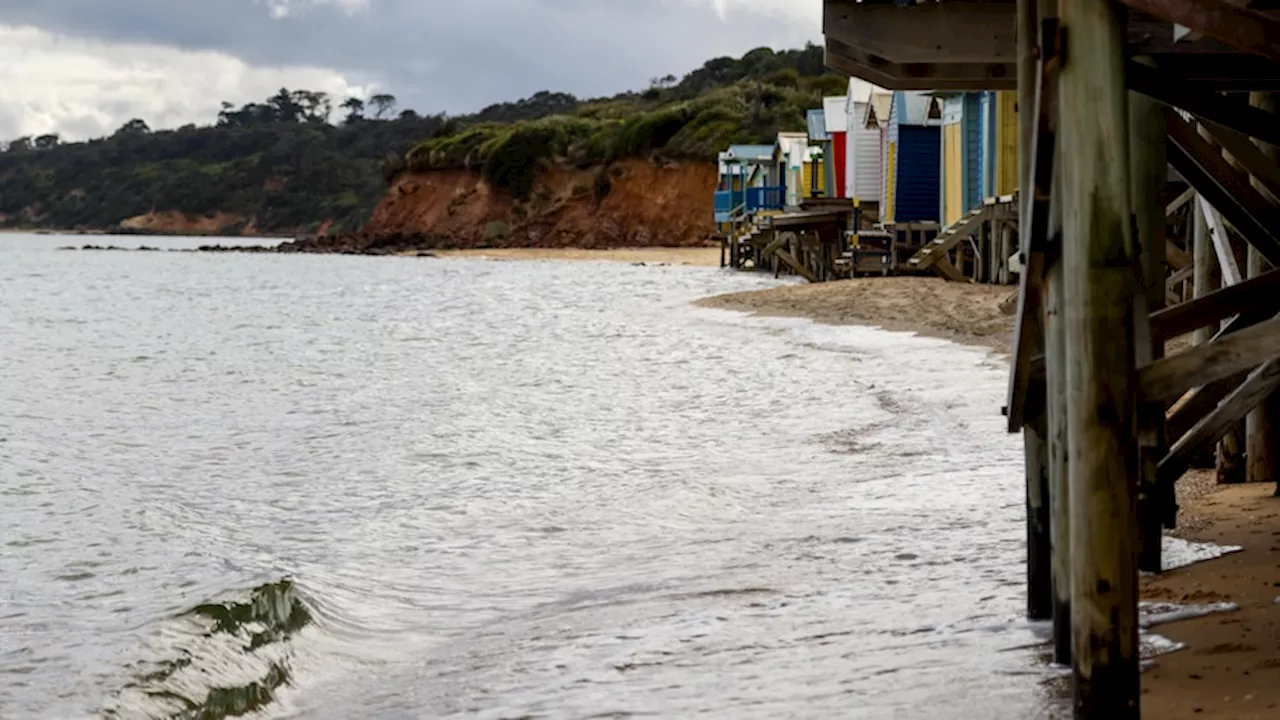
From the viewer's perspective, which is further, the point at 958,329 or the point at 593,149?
the point at 593,149

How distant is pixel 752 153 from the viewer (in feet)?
197

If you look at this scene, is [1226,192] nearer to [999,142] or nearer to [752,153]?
[999,142]

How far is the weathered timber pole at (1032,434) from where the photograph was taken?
523cm

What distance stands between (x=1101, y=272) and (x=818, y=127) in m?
Result: 40.7

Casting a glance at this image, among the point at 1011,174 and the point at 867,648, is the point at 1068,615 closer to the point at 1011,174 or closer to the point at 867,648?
the point at 867,648

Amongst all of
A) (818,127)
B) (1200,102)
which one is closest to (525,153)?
(818,127)

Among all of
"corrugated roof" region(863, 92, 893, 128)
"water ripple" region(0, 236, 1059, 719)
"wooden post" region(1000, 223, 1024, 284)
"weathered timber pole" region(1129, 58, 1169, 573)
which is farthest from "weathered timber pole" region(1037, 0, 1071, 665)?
"corrugated roof" region(863, 92, 893, 128)

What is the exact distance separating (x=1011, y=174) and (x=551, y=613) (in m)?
21.1

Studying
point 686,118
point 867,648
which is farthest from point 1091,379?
point 686,118

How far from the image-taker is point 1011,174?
27.0 m

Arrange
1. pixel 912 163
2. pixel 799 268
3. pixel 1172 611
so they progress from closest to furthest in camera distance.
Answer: pixel 1172 611, pixel 912 163, pixel 799 268

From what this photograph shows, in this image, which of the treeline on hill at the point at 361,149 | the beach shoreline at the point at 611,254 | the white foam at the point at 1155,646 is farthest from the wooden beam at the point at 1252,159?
the treeline on hill at the point at 361,149

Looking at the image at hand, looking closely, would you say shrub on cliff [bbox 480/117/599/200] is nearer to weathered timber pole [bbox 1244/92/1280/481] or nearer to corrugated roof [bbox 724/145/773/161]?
corrugated roof [bbox 724/145/773/161]

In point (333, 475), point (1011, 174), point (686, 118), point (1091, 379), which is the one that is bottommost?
point (333, 475)
